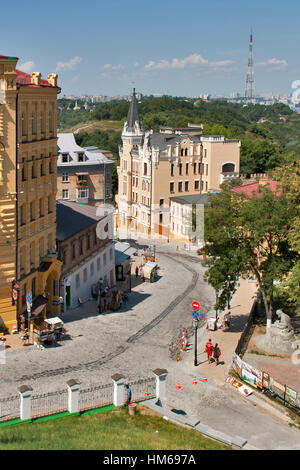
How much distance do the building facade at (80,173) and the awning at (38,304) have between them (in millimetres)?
28222

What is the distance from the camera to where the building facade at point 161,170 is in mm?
74250

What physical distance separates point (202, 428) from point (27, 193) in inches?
702

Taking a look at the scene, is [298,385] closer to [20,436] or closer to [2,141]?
[20,436]

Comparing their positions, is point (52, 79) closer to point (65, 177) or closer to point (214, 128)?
point (65, 177)

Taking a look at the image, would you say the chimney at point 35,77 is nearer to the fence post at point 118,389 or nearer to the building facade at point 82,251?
the building facade at point 82,251

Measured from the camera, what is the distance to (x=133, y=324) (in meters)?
37.7

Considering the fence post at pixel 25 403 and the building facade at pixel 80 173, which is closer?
the fence post at pixel 25 403

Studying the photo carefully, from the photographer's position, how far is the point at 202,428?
22.3 m

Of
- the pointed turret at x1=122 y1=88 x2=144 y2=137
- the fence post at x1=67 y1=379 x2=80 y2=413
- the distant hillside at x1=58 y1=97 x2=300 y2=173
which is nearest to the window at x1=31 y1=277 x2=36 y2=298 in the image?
the fence post at x1=67 y1=379 x2=80 y2=413

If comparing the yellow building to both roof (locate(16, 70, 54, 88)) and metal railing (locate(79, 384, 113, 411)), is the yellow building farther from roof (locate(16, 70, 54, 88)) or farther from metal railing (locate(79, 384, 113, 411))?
metal railing (locate(79, 384, 113, 411))

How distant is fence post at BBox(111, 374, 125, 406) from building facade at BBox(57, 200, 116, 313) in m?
15.5

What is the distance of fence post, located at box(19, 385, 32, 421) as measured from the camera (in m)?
21.8

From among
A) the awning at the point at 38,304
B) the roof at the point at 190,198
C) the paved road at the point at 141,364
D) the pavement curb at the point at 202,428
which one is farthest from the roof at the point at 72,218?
the roof at the point at 190,198

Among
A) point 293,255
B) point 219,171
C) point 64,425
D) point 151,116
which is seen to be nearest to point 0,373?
point 64,425
